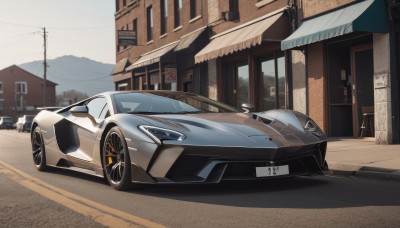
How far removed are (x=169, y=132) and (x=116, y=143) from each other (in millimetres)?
894

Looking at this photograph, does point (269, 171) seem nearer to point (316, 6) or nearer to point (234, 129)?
point (234, 129)

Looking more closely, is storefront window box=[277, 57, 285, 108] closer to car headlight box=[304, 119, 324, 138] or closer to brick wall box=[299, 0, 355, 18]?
brick wall box=[299, 0, 355, 18]

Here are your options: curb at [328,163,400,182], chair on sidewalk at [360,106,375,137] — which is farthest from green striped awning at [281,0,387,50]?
curb at [328,163,400,182]

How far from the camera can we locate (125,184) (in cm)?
571

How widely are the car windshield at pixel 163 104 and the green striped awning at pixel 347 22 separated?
227 inches

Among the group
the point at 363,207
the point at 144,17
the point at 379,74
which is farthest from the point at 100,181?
the point at 144,17

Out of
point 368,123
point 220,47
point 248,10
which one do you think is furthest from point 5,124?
point 368,123

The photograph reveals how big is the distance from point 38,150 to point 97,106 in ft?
6.82

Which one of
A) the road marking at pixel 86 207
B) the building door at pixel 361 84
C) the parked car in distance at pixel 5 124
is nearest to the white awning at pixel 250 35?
the building door at pixel 361 84

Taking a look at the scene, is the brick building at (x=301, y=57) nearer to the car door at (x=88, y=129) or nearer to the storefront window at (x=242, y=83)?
the storefront window at (x=242, y=83)

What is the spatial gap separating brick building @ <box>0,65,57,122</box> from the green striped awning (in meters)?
80.8

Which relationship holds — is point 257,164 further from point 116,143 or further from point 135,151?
point 116,143

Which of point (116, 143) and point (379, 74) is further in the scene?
point (379, 74)

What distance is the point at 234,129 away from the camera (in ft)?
18.1
